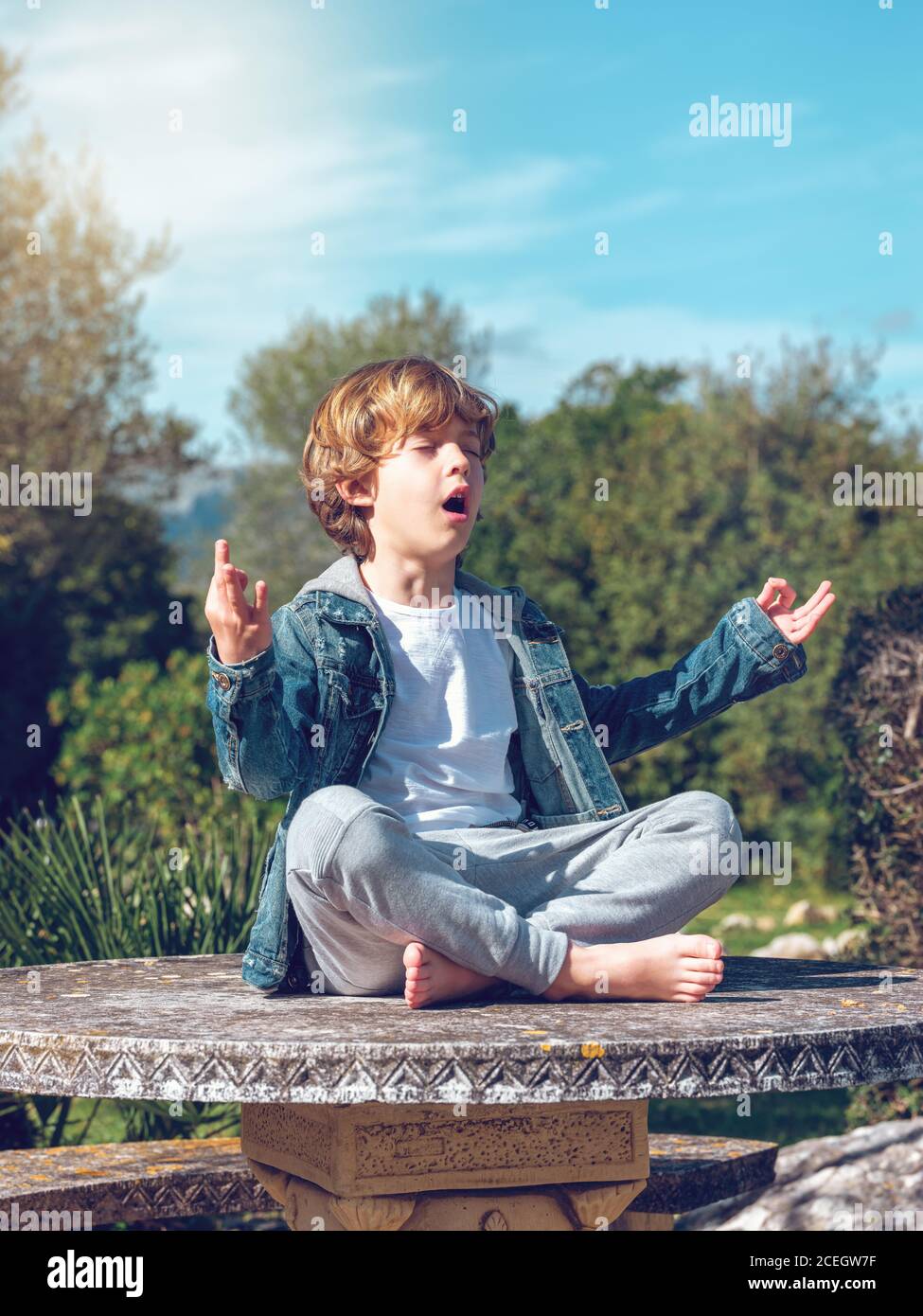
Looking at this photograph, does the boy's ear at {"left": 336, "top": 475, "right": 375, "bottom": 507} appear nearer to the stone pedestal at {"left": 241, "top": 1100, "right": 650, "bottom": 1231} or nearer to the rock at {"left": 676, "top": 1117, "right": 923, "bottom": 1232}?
the stone pedestal at {"left": 241, "top": 1100, "right": 650, "bottom": 1231}

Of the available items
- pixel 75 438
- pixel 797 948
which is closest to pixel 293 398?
pixel 75 438

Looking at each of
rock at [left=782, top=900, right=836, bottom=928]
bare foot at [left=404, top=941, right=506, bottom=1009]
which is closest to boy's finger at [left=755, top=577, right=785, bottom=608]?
bare foot at [left=404, top=941, right=506, bottom=1009]

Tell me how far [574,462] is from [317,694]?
1022 centimetres

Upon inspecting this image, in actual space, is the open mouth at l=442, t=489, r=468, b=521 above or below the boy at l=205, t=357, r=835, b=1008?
above

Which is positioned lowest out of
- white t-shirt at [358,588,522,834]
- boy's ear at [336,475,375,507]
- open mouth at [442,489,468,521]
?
white t-shirt at [358,588,522,834]

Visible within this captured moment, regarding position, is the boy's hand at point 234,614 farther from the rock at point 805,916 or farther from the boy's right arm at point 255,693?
the rock at point 805,916

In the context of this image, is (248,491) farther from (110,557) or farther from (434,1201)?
(434,1201)

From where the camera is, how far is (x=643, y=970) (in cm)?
270

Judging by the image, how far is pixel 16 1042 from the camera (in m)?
2.39

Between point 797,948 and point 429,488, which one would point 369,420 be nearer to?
point 429,488

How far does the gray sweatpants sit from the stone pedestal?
26 cm

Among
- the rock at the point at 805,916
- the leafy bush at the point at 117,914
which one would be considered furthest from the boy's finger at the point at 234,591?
the rock at the point at 805,916

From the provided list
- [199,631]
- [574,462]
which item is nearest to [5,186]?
[199,631]

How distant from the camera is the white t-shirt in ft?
10.4
